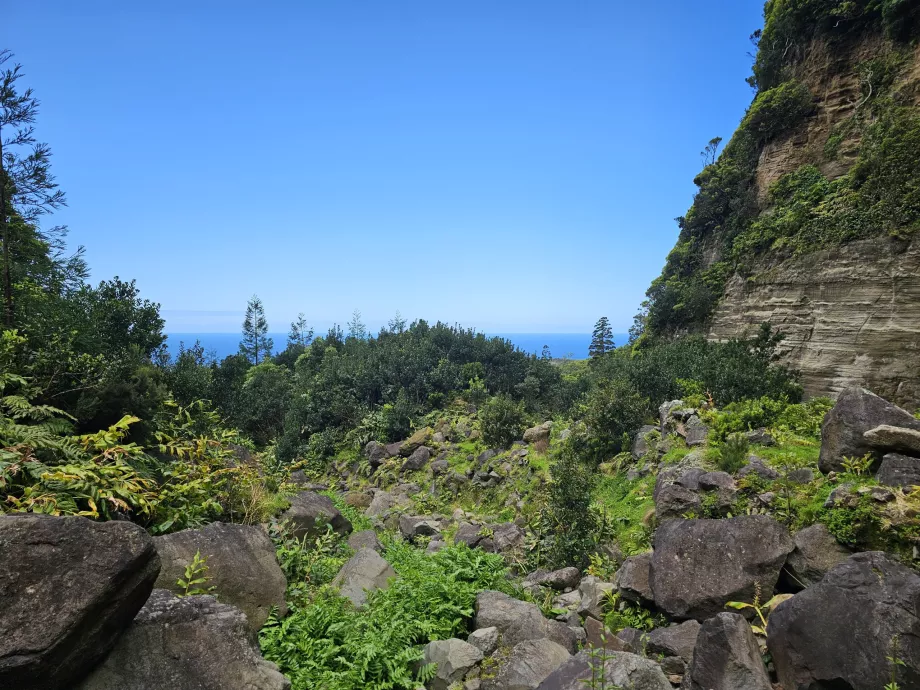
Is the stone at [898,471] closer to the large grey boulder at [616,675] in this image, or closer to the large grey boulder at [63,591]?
the large grey boulder at [616,675]

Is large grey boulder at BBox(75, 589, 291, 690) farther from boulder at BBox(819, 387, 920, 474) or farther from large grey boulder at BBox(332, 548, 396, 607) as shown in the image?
boulder at BBox(819, 387, 920, 474)

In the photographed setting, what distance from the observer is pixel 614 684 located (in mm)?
3891

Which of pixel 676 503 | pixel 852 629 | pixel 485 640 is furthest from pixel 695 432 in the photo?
pixel 485 640

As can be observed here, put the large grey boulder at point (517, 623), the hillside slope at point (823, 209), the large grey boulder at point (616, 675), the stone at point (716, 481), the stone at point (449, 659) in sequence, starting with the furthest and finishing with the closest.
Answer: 1. the hillside slope at point (823, 209)
2. the stone at point (716, 481)
3. the large grey boulder at point (517, 623)
4. the stone at point (449, 659)
5. the large grey boulder at point (616, 675)

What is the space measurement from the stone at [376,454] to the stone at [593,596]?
1333 cm

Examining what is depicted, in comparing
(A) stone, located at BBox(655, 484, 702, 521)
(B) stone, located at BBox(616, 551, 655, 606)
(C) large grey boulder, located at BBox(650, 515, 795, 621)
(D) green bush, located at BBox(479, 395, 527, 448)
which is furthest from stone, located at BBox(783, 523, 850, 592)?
(D) green bush, located at BBox(479, 395, 527, 448)

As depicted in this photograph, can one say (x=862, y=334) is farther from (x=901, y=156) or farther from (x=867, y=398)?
(x=867, y=398)

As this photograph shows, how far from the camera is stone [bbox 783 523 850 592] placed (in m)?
5.86

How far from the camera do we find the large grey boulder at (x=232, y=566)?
5.09m

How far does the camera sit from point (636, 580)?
6750 millimetres

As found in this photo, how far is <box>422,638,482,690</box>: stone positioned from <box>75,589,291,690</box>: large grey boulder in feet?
5.41

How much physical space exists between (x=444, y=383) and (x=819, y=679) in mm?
20702

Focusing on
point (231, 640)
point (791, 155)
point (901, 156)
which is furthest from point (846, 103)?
point (231, 640)

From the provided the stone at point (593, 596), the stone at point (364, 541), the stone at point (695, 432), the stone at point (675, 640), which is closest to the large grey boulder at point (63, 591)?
the stone at point (364, 541)
